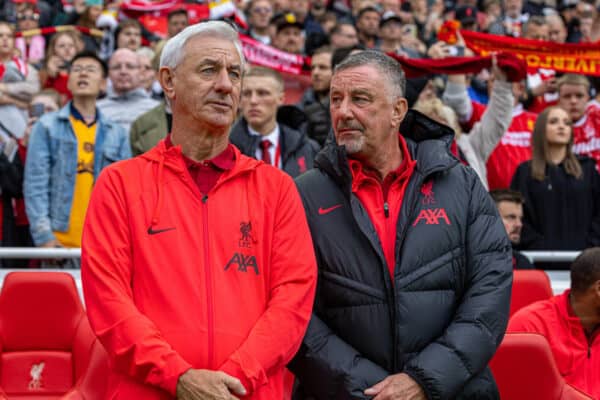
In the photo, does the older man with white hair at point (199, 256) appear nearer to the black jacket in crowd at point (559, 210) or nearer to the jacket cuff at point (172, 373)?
the jacket cuff at point (172, 373)

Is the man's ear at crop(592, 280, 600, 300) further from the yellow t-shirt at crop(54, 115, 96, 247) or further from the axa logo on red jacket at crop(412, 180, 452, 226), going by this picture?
the yellow t-shirt at crop(54, 115, 96, 247)

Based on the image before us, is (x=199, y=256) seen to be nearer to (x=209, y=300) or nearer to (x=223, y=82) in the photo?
(x=209, y=300)

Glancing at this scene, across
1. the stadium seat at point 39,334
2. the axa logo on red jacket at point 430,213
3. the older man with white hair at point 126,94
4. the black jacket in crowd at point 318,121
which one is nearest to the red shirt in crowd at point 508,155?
the black jacket in crowd at point 318,121

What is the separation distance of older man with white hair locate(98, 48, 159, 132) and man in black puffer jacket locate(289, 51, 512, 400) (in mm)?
4274

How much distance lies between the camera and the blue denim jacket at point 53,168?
7102mm

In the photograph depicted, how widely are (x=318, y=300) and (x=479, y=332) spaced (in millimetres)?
624

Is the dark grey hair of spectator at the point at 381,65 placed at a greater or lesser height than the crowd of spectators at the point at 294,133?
greater

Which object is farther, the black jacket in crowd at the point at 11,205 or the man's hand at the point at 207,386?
the black jacket in crowd at the point at 11,205

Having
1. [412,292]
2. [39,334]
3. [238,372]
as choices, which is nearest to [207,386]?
[238,372]

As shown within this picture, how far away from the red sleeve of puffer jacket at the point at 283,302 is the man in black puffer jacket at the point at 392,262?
25 cm

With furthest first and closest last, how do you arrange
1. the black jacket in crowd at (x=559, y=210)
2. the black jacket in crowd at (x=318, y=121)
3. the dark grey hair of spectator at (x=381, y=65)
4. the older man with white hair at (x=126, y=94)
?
the older man with white hair at (x=126, y=94)
the black jacket in crowd at (x=559, y=210)
the black jacket in crowd at (x=318, y=121)
the dark grey hair of spectator at (x=381, y=65)

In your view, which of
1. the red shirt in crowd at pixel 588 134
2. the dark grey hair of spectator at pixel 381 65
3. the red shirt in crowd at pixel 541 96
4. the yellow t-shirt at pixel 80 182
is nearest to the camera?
the dark grey hair of spectator at pixel 381 65

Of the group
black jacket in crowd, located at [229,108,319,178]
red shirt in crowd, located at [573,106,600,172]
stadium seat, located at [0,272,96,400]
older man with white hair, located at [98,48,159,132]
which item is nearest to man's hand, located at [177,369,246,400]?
stadium seat, located at [0,272,96,400]

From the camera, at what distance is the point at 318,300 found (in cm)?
397
